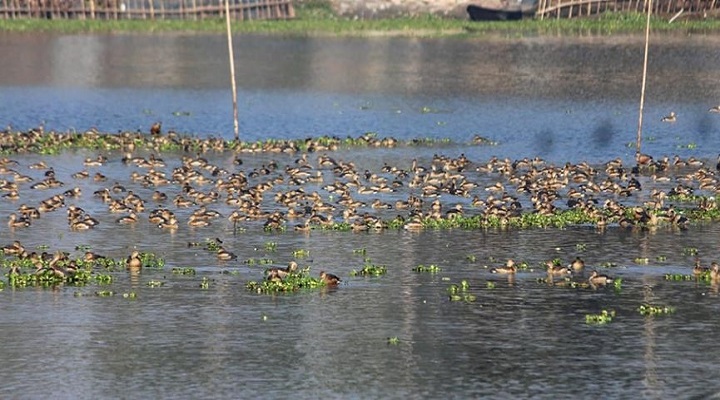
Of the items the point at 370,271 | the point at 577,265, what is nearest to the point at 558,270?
the point at 577,265

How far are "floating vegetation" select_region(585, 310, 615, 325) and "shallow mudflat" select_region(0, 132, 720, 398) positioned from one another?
123mm

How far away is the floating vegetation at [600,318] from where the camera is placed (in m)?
26.3

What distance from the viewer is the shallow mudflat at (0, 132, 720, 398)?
76.7 ft

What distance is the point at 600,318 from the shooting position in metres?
26.4

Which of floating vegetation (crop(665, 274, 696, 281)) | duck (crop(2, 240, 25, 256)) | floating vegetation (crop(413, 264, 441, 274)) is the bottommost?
floating vegetation (crop(665, 274, 696, 281))

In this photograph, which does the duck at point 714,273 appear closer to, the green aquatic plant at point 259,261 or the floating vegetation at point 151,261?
the green aquatic plant at point 259,261

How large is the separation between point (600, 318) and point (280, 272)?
19.9 ft

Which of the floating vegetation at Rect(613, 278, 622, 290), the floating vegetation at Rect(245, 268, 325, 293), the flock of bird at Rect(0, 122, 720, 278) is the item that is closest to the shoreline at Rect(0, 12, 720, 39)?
the flock of bird at Rect(0, 122, 720, 278)

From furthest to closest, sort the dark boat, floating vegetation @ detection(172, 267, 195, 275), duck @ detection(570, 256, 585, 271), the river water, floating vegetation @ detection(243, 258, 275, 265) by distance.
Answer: the dark boat, floating vegetation @ detection(243, 258, 275, 265), duck @ detection(570, 256, 585, 271), floating vegetation @ detection(172, 267, 195, 275), the river water

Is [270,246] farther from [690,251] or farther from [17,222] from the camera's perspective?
[690,251]

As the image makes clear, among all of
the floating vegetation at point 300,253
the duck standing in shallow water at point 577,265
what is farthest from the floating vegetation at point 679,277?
the floating vegetation at point 300,253

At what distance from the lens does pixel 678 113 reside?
2282 inches

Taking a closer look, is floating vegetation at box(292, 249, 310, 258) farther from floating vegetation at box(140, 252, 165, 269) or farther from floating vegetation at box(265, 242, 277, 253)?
floating vegetation at box(140, 252, 165, 269)

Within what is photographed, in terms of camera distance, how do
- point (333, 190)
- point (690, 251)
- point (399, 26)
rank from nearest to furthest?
point (690, 251)
point (333, 190)
point (399, 26)
